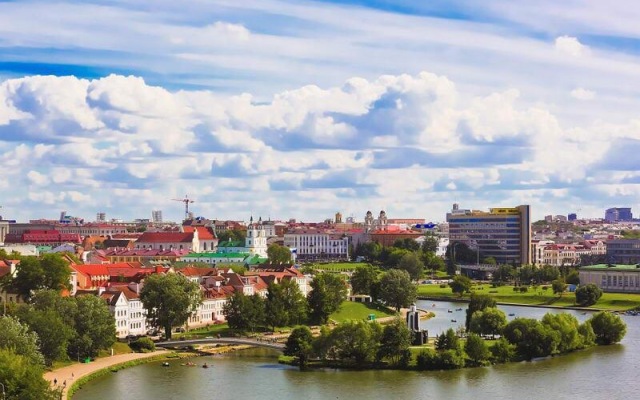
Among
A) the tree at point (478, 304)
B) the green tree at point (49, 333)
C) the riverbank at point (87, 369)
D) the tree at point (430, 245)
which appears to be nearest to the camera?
the riverbank at point (87, 369)

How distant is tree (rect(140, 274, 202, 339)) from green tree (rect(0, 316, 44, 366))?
15.1 m

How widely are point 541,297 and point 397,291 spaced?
2070 centimetres

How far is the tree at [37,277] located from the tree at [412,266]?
2269 inches

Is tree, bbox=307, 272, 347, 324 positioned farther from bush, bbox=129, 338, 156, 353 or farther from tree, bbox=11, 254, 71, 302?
tree, bbox=11, 254, 71, 302

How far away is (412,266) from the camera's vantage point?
118 metres

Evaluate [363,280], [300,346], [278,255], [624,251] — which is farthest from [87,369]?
[624,251]

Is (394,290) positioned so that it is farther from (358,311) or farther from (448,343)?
(448,343)

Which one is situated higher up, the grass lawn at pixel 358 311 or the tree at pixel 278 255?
the tree at pixel 278 255

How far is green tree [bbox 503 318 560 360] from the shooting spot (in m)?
56.5

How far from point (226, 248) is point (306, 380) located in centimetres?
8224

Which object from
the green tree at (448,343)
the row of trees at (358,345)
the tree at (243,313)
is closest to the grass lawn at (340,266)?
the tree at (243,313)

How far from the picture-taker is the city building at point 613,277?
103 metres

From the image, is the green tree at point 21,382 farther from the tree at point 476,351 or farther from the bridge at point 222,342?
the tree at point 476,351

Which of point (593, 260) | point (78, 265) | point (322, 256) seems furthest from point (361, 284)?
point (322, 256)
